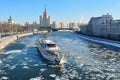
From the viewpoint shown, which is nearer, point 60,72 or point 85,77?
point 85,77

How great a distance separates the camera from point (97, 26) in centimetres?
14112

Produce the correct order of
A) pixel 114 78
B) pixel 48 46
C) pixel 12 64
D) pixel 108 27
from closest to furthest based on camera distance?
1. pixel 114 78
2. pixel 12 64
3. pixel 48 46
4. pixel 108 27

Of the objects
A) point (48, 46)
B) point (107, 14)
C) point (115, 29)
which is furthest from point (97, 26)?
point (48, 46)

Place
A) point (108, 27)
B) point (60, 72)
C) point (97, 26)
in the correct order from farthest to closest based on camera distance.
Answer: point (97, 26), point (108, 27), point (60, 72)

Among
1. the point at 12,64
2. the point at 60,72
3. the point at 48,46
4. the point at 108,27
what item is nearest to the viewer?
the point at 60,72

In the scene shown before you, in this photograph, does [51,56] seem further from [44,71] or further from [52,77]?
[52,77]

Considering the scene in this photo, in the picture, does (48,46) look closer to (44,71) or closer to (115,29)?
(44,71)

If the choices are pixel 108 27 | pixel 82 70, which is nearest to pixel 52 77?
pixel 82 70

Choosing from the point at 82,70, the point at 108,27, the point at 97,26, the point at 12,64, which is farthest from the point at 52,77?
the point at 97,26

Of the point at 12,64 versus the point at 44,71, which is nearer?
the point at 44,71

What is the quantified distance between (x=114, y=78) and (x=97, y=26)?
372 ft

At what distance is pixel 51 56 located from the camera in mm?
40250

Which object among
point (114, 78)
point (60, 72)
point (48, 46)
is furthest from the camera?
point (48, 46)

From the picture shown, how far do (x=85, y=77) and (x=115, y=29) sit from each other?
86698 mm
